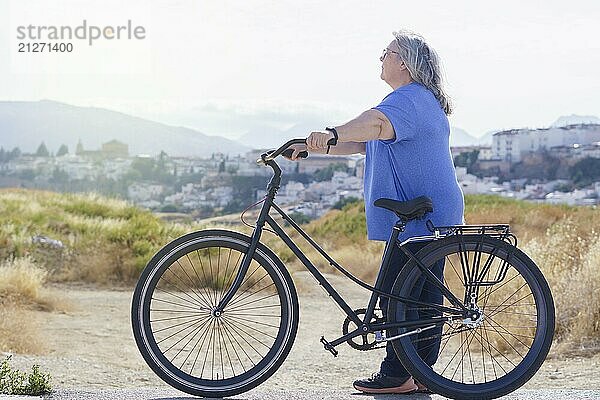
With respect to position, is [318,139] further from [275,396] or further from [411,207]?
[275,396]

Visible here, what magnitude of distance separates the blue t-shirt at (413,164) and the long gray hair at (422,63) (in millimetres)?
42

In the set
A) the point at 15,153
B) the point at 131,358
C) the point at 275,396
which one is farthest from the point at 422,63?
the point at 15,153

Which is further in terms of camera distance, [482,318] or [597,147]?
[597,147]

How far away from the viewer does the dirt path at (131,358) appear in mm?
8141

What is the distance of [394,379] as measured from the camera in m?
5.12

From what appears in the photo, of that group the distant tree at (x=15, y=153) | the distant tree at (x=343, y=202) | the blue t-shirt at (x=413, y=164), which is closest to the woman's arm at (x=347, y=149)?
the blue t-shirt at (x=413, y=164)

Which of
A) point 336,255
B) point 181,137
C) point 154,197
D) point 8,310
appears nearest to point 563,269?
point 8,310

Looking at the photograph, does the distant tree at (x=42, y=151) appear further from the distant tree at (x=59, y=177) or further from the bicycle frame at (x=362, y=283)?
the bicycle frame at (x=362, y=283)

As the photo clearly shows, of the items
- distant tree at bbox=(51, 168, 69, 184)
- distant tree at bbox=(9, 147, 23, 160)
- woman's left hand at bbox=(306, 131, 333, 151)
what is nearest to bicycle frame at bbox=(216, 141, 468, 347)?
woman's left hand at bbox=(306, 131, 333, 151)

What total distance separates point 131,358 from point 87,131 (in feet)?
93.1

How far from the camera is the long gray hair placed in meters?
4.95

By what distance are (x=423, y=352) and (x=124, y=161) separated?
28.6m

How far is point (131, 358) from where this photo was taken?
998 cm

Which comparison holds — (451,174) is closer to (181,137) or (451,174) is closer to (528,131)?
(528,131)
